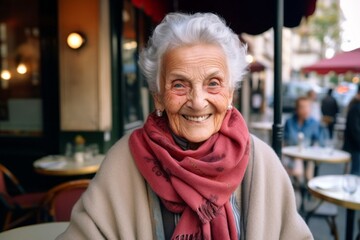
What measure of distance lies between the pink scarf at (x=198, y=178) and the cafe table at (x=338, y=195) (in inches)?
85.9

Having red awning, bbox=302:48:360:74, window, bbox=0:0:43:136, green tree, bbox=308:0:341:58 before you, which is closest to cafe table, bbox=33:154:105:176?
window, bbox=0:0:43:136

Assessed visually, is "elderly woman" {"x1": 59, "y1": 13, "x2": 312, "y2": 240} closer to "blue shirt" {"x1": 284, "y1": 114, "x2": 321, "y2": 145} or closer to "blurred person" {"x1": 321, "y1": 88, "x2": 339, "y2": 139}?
"blue shirt" {"x1": 284, "y1": 114, "x2": 321, "y2": 145}

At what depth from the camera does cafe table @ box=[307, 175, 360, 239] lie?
3.22 meters

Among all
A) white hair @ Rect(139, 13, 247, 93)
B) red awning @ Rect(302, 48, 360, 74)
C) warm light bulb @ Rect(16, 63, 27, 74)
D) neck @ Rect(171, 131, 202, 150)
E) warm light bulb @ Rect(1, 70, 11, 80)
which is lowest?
neck @ Rect(171, 131, 202, 150)

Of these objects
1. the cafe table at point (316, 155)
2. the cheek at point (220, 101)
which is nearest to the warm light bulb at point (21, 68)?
the cafe table at point (316, 155)

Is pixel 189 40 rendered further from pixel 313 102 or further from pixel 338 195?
pixel 313 102

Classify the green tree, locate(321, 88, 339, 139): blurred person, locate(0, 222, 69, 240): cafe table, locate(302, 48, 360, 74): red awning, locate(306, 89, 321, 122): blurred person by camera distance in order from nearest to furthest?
locate(0, 222, 69, 240): cafe table, locate(302, 48, 360, 74): red awning, locate(306, 89, 321, 122): blurred person, locate(321, 88, 339, 139): blurred person, the green tree

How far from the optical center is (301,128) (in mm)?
6172

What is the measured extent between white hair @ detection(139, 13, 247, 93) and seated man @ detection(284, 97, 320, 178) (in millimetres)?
4632

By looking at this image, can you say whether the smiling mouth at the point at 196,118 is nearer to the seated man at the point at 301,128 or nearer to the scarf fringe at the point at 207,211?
the scarf fringe at the point at 207,211

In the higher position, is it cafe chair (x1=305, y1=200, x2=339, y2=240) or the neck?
the neck

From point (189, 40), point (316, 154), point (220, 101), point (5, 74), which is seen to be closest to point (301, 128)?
point (316, 154)

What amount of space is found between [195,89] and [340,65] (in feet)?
25.5

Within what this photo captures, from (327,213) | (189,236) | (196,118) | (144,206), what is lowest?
(327,213)
